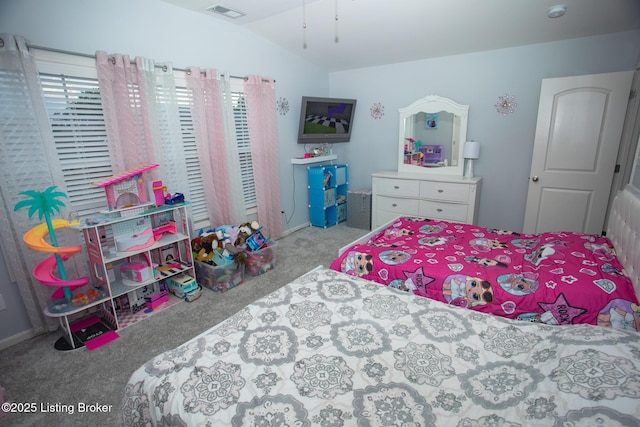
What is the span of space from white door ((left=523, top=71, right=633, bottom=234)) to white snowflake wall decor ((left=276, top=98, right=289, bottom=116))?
2.87 m

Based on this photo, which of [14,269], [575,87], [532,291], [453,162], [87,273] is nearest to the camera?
[532,291]

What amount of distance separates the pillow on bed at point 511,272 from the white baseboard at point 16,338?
7.58 ft

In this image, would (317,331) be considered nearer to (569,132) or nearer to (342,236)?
(342,236)

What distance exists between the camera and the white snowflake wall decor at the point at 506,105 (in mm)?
3600

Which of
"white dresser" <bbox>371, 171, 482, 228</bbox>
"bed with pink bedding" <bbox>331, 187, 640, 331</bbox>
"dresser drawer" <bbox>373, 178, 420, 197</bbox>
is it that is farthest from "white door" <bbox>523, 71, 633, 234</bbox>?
"dresser drawer" <bbox>373, 178, 420, 197</bbox>

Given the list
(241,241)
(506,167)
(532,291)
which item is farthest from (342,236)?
(532,291)

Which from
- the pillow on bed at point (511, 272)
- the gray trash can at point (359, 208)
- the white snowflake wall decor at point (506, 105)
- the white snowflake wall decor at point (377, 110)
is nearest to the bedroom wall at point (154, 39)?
the gray trash can at point (359, 208)

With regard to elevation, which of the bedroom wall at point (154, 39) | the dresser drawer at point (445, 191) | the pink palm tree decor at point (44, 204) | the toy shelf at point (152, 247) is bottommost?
the toy shelf at point (152, 247)

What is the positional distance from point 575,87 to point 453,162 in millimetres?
1402

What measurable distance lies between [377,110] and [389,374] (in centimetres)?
399

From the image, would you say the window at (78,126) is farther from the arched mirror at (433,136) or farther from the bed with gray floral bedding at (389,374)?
the arched mirror at (433,136)

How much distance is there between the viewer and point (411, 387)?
44.6 inches

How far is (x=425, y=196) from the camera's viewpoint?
396 centimetres

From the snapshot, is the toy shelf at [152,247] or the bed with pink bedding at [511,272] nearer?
the bed with pink bedding at [511,272]
